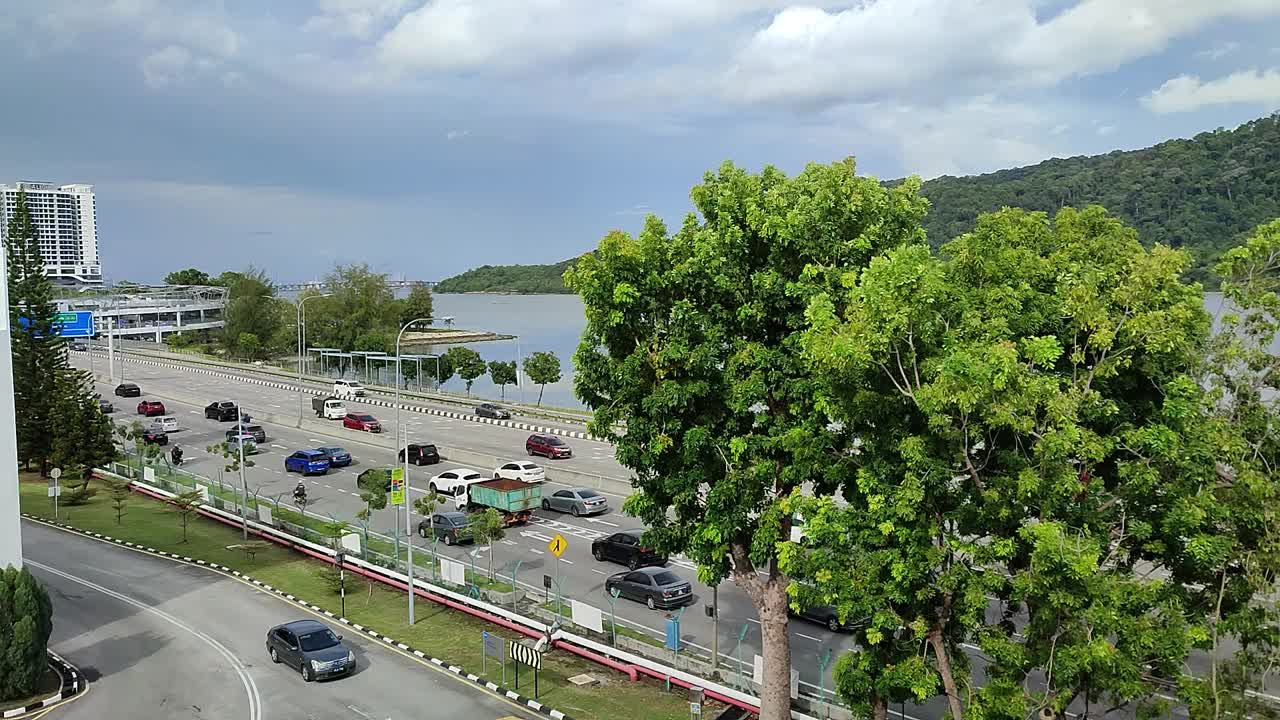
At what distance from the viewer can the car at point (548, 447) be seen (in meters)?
47.7

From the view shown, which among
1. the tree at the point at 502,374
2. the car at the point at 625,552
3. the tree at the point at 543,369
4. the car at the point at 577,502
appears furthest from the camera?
the tree at the point at 502,374

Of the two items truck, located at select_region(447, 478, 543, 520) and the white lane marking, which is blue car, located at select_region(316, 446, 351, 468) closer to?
truck, located at select_region(447, 478, 543, 520)

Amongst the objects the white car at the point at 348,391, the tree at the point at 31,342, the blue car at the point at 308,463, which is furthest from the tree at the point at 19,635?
the white car at the point at 348,391

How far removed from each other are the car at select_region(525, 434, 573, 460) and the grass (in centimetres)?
1666

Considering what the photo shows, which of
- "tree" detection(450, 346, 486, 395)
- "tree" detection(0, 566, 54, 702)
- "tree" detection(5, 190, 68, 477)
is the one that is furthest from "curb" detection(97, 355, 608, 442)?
"tree" detection(0, 566, 54, 702)

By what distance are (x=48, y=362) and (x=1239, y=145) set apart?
12512 cm

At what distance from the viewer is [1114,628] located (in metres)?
11.4

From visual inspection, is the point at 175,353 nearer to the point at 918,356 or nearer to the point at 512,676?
the point at 512,676

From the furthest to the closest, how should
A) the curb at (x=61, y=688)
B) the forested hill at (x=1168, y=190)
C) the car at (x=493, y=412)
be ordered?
the forested hill at (x=1168, y=190) → the car at (x=493, y=412) → the curb at (x=61, y=688)

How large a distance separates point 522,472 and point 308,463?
38.0 feet

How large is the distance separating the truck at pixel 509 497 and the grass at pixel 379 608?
6741mm

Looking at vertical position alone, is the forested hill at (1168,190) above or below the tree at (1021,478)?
above

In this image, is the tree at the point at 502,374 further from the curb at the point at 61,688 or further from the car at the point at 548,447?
the curb at the point at 61,688

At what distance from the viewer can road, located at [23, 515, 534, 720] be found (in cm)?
1927
